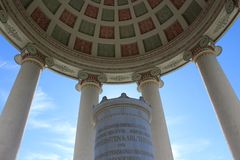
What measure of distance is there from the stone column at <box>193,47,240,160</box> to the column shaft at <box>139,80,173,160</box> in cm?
448

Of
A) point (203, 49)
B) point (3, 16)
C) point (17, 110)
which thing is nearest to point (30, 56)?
point (3, 16)

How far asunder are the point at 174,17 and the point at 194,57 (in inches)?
250

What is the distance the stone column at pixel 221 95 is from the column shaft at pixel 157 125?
448 centimetres

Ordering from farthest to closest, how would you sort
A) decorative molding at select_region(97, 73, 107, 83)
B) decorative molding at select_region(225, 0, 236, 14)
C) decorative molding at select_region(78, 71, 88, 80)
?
decorative molding at select_region(97, 73, 107, 83) → decorative molding at select_region(78, 71, 88, 80) → decorative molding at select_region(225, 0, 236, 14)

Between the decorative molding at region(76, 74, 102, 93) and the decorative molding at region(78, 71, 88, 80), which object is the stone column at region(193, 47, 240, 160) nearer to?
the decorative molding at region(76, 74, 102, 93)

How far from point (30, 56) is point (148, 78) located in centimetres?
1130

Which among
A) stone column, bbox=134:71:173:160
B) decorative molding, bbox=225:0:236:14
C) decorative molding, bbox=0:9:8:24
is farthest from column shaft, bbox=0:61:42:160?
decorative molding, bbox=225:0:236:14

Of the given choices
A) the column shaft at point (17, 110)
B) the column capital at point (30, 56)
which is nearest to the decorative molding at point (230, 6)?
the column capital at point (30, 56)

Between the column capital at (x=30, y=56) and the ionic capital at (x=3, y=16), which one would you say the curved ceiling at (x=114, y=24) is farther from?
the ionic capital at (x=3, y=16)

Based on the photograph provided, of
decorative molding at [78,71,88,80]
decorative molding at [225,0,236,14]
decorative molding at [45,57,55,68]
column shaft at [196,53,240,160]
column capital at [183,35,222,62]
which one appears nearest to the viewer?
column shaft at [196,53,240,160]

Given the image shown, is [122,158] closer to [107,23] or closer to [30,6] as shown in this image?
[30,6]

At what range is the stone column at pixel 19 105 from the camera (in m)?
16.6

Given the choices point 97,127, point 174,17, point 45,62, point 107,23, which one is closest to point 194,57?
point 174,17

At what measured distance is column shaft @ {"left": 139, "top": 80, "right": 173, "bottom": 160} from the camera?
19.7 m
